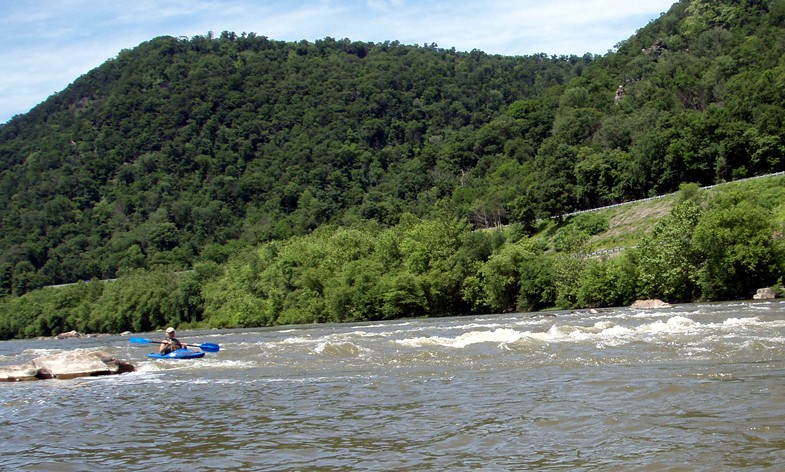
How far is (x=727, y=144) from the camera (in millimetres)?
93375

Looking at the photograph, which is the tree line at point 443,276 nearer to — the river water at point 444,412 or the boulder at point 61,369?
the river water at point 444,412

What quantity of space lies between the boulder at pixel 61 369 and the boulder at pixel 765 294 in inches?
1638

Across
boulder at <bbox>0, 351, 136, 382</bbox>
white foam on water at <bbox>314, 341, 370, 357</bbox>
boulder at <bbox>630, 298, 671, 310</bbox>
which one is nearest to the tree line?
boulder at <bbox>630, 298, 671, 310</bbox>

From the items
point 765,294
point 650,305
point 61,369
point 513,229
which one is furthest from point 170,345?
point 513,229

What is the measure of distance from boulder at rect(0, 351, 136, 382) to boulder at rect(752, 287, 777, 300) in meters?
41.6

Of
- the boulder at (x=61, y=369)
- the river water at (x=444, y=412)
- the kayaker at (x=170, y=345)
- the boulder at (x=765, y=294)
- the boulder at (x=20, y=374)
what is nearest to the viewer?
the river water at (x=444, y=412)

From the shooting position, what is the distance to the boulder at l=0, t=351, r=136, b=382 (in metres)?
28.3

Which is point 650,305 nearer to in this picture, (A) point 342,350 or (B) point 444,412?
(A) point 342,350

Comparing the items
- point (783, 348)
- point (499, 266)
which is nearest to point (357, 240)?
point (499, 266)

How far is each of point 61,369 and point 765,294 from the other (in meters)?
44.1

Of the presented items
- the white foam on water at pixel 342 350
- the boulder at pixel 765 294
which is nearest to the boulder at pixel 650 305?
the boulder at pixel 765 294

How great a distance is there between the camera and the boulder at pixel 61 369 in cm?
2830

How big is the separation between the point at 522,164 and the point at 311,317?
8335 centimetres

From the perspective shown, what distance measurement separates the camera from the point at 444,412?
52.2 feet
